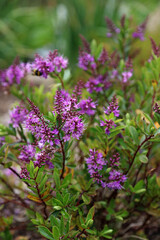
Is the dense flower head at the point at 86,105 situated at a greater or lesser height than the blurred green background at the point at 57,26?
lesser

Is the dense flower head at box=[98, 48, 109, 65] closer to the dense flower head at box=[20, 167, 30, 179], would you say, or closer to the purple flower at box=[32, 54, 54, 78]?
the purple flower at box=[32, 54, 54, 78]

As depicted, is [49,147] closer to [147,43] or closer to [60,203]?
[60,203]

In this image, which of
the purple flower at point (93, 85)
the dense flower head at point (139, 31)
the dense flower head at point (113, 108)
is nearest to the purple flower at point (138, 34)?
the dense flower head at point (139, 31)

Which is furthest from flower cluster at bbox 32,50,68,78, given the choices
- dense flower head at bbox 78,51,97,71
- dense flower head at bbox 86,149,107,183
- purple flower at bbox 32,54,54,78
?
dense flower head at bbox 86,149,107,183

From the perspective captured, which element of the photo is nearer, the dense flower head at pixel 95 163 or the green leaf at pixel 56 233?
the green leaf at pixel 56 233

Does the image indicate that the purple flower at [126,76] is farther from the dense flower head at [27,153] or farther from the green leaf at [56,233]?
the green leaf at [56,233]

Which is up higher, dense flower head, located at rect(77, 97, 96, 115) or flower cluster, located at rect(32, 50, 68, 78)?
flower cluster, located at rect(32, 50, 68, 78)

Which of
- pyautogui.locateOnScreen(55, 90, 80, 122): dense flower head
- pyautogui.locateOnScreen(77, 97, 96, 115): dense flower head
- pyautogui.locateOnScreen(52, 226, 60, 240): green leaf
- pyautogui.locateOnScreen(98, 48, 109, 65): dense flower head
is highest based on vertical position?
pyautogui.locateOnScreen(98, 48, 109, 65): dense flower head

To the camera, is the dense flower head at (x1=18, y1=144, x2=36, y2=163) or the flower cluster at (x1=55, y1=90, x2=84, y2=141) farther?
the dense flower head at (x1=18, y1=144, x2=36, y2=163)

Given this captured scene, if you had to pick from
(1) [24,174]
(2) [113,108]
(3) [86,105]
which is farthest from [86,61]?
(1) [24,174]
